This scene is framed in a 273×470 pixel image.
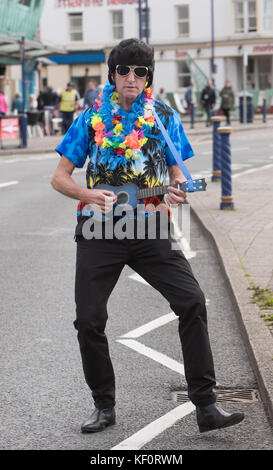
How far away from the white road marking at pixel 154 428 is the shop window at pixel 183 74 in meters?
61.7

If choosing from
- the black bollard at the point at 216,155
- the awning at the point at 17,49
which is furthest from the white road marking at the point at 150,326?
the awning at the point at 17,49

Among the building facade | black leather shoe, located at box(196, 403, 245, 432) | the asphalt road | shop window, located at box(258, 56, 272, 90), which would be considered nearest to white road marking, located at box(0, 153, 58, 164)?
the asphalt road

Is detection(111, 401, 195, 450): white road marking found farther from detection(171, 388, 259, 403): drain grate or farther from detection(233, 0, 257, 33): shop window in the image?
detection(233, 0, 257, 33): shop window

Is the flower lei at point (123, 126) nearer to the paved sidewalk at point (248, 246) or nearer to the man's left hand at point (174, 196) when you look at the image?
the man's left hand at point (174, 196)

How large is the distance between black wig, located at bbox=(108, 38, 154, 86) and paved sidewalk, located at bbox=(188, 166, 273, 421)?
175 centimetres

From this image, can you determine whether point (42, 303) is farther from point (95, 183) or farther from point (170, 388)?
point (95, 183)

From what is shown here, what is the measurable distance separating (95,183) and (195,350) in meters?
0.90

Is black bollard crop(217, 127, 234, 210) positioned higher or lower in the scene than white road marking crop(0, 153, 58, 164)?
higher

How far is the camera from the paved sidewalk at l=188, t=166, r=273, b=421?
5.80 meters

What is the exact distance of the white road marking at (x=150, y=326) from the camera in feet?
22.1

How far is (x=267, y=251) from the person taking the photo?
31.6 feet

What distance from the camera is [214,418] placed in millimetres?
4469

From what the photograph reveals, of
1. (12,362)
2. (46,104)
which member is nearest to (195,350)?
(12,362)
